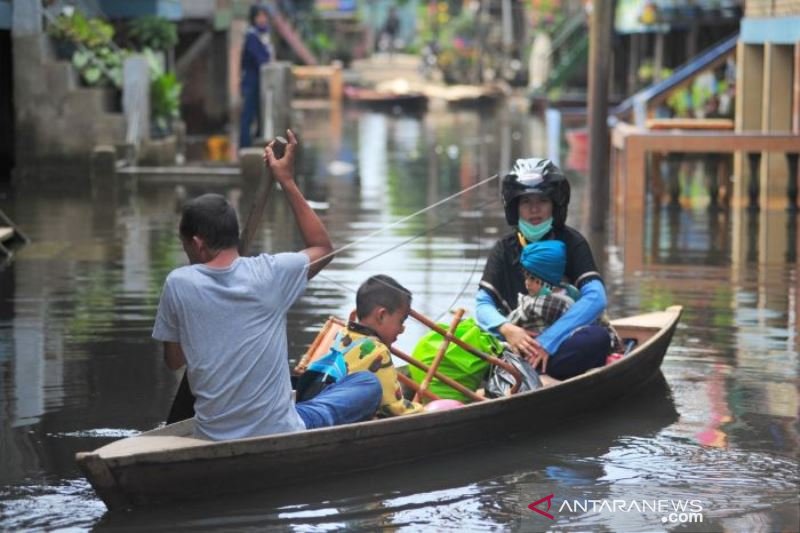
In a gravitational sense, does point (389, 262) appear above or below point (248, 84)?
below

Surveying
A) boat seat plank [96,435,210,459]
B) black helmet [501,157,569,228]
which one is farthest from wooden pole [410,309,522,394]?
boat seat plank [96,435,210,459]

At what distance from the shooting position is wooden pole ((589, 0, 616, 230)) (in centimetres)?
1738

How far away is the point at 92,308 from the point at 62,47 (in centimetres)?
1096

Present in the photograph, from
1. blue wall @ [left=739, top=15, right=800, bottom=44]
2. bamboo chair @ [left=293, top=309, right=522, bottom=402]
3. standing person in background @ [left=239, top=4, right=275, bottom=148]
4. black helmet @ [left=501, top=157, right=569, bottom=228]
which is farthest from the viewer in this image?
standing person in background @ [left=239, top=4, right=275, bottom=148]

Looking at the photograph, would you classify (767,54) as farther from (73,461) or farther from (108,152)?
(73,461)

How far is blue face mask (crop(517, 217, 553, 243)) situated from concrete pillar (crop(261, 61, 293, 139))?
558 inches

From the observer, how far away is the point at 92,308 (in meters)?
13.0

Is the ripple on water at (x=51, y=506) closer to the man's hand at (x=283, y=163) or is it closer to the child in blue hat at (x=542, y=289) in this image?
the man's hand at (x=283, y=163)

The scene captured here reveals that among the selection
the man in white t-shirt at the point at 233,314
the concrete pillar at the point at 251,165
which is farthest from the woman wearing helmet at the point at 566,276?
the concrete pillar at the point at 251,165

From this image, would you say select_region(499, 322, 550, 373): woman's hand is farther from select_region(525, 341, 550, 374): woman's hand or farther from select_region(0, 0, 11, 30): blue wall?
select_region(0, 0, 11, 30): blue wall

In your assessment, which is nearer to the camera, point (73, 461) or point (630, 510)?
point (630, 510)

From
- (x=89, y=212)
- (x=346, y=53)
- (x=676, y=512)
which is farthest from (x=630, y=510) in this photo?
(x=346, y=53)

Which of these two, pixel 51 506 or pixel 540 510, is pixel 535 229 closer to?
pixel 540 510

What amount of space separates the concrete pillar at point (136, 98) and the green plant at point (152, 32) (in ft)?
9.06
